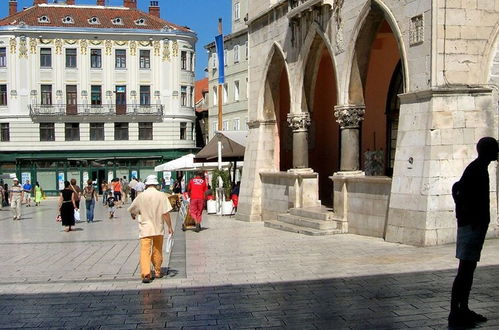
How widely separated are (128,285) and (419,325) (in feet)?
14.2

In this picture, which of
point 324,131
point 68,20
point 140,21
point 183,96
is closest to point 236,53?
point 183,96

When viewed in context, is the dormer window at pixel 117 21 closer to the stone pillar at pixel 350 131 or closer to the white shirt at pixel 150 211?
the stone pillar at pixel 350 131

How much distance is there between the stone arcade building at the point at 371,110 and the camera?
11.7 m

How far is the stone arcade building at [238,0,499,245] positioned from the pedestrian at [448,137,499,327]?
541cm

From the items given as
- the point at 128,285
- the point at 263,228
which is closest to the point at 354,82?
the point at 263,228

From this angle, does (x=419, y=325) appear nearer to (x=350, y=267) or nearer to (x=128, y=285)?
(x=350, y=267)

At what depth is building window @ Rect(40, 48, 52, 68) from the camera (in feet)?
166

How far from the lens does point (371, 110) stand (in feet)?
62.4

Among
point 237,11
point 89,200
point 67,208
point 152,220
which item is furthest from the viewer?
point 237,11

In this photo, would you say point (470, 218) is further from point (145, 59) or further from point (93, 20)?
point (93, 20)

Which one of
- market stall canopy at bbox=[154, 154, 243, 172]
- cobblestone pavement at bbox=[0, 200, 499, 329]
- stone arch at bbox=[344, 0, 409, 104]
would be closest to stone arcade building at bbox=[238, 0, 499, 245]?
stone arch at bbox=[344, 0, 409, 104]

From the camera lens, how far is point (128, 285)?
359 inches

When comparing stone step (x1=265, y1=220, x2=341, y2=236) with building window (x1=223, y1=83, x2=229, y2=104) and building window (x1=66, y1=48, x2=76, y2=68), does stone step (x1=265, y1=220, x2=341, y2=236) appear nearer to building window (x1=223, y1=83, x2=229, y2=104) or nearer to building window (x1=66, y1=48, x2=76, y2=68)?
building window (x1=223, y1=83, x2=229, y2=104)

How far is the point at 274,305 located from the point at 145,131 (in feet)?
150
